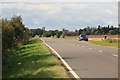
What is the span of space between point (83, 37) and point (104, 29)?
72.6 meters

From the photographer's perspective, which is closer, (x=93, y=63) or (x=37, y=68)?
(x=37, y=68)

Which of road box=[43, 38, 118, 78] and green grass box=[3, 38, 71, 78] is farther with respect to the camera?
road box=[43, 38, 118, 78]

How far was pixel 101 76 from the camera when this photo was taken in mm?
15312

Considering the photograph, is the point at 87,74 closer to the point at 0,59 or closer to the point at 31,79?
the point at 31,79

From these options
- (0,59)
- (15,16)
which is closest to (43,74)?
(0,59)

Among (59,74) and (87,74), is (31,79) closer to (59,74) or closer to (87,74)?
(59,74)

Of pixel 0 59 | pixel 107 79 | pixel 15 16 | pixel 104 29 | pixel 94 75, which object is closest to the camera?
pixel 107 79

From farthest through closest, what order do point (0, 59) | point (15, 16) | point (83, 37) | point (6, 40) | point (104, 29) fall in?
point (104, 29), point (83, 37), point (15, 16), point (6, 40), point (0, 59)

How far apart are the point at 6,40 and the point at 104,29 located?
5304 inches

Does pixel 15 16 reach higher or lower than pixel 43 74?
higher

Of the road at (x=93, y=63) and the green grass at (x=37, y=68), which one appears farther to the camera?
the road at (x=93, y=63)

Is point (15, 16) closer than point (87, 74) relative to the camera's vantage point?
No

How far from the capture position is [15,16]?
198 feet

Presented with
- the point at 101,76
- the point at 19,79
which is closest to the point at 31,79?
the point at 19,79
